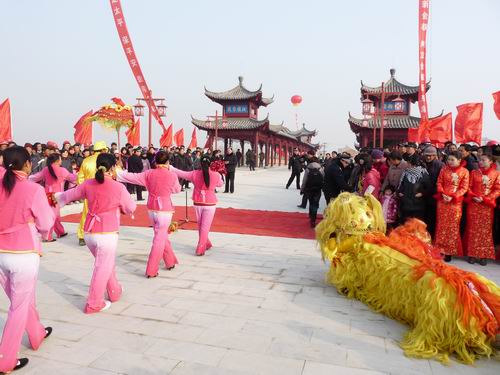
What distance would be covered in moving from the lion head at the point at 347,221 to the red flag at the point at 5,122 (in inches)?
413

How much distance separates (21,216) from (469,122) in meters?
10.9

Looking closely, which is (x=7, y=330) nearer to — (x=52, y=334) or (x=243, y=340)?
(x=52, y=334)

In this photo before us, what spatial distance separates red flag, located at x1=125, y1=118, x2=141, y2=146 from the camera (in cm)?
2139

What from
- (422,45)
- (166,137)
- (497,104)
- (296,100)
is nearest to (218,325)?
(497,104)

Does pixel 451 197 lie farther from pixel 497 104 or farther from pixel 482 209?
pixel 497 104

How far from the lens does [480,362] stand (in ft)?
8.57

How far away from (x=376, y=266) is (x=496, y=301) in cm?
101

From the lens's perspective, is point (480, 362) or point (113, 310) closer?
point (480, 362)

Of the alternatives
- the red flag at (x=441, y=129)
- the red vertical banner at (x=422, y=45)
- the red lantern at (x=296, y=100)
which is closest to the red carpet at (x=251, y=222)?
the red flag at (x=441, y=129)

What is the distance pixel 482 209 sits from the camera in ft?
17.0

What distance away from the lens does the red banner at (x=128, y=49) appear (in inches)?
688

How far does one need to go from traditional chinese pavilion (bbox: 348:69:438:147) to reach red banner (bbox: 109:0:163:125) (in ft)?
45.0

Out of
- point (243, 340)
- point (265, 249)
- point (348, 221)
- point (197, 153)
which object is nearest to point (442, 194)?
point (348, 221)

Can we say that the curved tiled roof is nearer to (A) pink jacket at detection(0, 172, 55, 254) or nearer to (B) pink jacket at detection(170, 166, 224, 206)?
(B) pink jacket at detection(170, 166, 224, 206)
